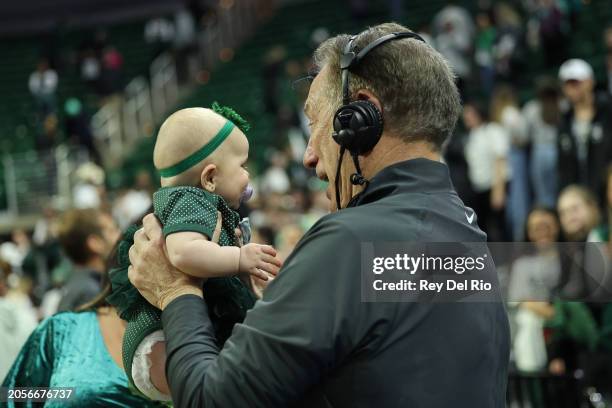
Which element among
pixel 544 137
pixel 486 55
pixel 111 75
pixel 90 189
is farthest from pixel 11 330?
pixel 111 75

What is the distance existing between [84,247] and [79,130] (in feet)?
41.5

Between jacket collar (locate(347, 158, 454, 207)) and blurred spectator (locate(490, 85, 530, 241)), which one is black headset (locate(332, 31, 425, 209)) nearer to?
jacket collar (locate(347, 158, 454, 207))

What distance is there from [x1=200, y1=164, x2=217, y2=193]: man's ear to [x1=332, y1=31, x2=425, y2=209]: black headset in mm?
338

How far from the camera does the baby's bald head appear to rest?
7.08 ft

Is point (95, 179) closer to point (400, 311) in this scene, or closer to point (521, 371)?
→ point (521, 371)

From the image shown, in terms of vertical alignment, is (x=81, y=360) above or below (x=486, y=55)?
below

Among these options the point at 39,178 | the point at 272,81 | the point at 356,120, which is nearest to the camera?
the point at 356,120

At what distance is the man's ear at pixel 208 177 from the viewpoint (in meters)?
2.17

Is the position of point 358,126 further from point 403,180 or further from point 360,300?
point 360,300

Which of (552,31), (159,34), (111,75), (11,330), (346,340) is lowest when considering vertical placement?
(11,330)

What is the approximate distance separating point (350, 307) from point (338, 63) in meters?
0.51

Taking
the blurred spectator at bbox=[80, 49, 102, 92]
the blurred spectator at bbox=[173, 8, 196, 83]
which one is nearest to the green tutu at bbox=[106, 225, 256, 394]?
the blurred spectator at bbox=[80, 49, 102, 92]

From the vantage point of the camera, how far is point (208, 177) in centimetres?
219

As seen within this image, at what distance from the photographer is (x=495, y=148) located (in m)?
8.56
